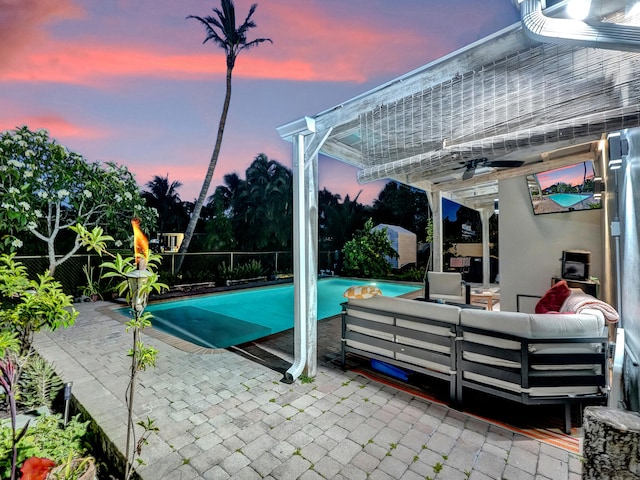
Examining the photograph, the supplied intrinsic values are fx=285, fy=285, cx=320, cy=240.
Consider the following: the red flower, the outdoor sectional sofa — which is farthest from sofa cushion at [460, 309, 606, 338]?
the red flower

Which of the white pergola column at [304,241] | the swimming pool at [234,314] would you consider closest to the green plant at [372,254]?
the swimming pool at [234,314]

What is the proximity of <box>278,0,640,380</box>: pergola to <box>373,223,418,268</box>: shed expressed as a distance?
47.5 ft

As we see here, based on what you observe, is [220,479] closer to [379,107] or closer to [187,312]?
[379,107]

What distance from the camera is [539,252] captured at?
5.99 m

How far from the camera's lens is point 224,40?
12.9 m

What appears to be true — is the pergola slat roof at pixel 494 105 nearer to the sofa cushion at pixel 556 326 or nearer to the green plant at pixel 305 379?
the sofa cushion at pixel 556 326

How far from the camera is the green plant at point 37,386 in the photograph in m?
2.90

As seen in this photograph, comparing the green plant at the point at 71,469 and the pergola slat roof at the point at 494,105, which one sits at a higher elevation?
the pergola slat roof at the point at 494,105

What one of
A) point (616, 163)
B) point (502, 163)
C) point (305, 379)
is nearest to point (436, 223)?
point (502, 163)

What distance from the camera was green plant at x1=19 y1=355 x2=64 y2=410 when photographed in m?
2.90

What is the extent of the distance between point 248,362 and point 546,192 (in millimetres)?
6737

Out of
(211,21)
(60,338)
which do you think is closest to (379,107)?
(60,338)

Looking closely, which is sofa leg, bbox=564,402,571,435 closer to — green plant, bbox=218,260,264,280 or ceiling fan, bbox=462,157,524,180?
ceiling fan, bbox=462,157,524,180

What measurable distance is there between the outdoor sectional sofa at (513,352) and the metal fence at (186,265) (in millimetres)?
7257
